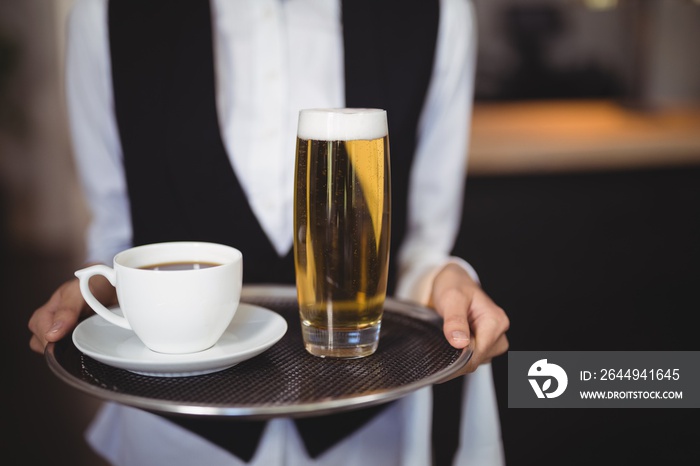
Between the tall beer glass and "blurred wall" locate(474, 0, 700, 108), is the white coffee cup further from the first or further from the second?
"blurred wall" locate(474, 0, 700, 108)

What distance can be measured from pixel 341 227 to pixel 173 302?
18cm

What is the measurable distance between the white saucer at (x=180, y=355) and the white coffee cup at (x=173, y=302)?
0.05 ft

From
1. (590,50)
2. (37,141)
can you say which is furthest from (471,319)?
(37,141)

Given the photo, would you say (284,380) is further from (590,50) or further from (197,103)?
(590,50)

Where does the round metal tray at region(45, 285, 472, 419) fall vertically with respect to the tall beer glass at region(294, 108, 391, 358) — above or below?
below

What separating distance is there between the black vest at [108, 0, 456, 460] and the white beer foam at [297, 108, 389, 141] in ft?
1.18

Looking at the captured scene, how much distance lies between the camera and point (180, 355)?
30.5 inches

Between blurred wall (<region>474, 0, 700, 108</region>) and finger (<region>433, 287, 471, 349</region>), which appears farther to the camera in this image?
blurred wall (<region>474, 0, 700, 108</region>)

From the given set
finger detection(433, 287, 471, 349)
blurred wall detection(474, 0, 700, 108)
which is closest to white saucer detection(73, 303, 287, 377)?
finger detection(433, 287, 471, 349)

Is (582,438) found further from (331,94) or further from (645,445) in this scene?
(331,94)

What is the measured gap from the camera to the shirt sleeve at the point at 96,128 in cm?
116

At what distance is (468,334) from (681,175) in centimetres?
211

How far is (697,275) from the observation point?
8.58ft

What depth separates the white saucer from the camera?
739mm
